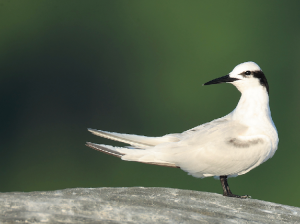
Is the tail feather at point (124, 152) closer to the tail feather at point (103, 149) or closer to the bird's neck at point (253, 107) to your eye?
the tail feather at point (103, 149)

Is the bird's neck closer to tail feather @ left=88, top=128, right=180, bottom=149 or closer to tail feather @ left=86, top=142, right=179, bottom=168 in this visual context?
tail feather @ left=88, top=128, right=180, bottom=149

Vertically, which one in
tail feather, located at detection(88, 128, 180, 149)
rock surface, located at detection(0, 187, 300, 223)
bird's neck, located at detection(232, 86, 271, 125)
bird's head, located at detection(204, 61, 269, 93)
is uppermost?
bird's head, located at detection(204, 61, 269, 93)

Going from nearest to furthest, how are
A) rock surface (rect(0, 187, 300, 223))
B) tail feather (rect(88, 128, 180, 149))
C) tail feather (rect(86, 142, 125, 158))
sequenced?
rock surface (rect(0, 187, 300, 223)), tail feather (rect(86, 142, 125, 158)), tail feather (rect(88, 128, 180, 149))

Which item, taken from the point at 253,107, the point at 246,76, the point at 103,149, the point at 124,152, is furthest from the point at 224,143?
the point at 103,149

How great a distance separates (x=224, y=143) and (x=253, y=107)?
1.52 ft

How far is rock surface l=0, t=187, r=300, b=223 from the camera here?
2434 millimetres

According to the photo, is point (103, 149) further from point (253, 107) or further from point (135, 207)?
point (253, 107)

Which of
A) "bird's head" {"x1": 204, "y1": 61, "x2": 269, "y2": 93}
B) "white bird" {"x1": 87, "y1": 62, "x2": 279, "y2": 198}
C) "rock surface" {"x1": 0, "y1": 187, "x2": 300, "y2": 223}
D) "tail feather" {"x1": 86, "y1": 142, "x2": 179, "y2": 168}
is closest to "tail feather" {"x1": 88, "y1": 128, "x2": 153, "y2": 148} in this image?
"white bird" {"x1": 87, "y1": 62, "x2": 279, "y2": 198}

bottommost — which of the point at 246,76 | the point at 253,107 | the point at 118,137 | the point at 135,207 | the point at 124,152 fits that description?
the point at 135,207

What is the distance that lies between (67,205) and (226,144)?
4.91ft

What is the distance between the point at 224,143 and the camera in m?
3.34

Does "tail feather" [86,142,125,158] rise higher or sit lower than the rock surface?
higher

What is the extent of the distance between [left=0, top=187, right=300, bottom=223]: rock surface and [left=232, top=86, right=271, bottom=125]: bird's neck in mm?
749

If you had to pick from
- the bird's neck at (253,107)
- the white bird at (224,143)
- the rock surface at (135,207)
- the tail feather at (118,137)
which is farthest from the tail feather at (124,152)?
the bird's neck at (253,107)
